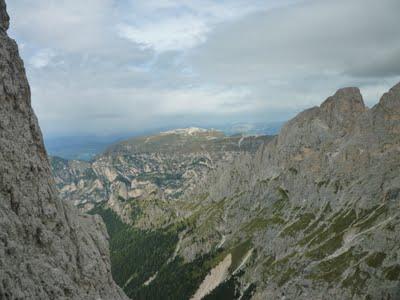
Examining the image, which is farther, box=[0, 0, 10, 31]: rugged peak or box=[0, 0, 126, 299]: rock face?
box=[0, 0, 10, 31]: rugged peak

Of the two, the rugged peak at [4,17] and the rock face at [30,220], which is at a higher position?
the rugged peak at [4,17]

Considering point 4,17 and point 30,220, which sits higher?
point 4,17

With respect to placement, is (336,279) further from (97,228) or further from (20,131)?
(20,131)

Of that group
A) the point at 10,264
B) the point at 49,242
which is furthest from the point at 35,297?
the point at 49,242

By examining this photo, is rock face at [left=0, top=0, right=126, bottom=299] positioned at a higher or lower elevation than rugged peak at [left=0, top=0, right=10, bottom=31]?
lower

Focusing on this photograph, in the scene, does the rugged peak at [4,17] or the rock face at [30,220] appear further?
Answer: the rugged peak at [4,17]

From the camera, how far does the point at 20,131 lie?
55156mm

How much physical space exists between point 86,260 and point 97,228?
2190 centimetres

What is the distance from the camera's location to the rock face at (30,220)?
4347 centimetres

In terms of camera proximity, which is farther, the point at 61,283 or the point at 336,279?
the point at 336,279

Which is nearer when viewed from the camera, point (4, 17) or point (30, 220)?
point (30, 220)

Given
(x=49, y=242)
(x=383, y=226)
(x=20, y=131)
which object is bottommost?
(x=383, y=226)

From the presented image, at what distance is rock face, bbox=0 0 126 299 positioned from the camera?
43.5m

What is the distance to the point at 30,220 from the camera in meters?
51.0
